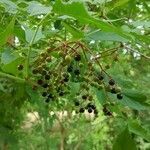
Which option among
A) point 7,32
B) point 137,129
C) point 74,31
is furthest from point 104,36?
point 137,129

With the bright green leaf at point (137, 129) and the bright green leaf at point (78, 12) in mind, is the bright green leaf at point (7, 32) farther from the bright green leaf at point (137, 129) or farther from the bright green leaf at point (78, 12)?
the bright green leaf at point (137, 129)

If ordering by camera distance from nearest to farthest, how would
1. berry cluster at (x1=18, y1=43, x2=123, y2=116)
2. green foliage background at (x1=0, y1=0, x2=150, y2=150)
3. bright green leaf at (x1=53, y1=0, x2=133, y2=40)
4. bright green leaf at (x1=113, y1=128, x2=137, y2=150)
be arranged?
bright green leaf at (x1=53, y1=0, x2=133, y2=40) → green foliage background at (x1=0, y1=0, x2=150, y2=150) → berry cluster at (x1=18, y1=43, x2=123, y2=116) → bright green leaf at (x1=113, y1=128, x2=137, y2=150)

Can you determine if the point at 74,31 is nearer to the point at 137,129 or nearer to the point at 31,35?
the point at 31,35

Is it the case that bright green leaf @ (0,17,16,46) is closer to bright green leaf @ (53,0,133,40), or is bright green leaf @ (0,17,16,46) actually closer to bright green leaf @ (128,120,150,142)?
bright green leaf @ (53,0,133,40)

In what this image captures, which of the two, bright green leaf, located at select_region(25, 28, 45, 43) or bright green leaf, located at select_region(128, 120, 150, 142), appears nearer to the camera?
bright green leaf, located at select_region(25, 28, 45, 43)

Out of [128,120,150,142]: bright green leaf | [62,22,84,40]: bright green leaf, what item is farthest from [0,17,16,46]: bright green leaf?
[128,120,150,142]: bright green leaf

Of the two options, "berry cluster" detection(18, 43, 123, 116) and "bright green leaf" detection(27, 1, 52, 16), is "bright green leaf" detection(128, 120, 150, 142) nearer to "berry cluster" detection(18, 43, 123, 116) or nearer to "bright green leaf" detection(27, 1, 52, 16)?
"berry cluster" detection(18, 43, 123, 116)

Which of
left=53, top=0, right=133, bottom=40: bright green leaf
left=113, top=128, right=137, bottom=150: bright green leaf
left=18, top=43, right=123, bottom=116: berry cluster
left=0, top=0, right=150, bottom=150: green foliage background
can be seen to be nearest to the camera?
left=53, top=0, right=133, bottom=40: bright green leaf

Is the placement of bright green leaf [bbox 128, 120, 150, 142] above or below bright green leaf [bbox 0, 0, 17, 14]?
below

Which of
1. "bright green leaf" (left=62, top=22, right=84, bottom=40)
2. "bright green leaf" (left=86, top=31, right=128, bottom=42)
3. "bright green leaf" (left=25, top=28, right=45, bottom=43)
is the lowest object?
"bright green leaf" (left=25, top=28, right=45, bottom=43)

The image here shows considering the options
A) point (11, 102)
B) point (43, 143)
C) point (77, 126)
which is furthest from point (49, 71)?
point (77, 126)

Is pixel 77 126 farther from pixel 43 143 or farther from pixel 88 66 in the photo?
pixel 88 66

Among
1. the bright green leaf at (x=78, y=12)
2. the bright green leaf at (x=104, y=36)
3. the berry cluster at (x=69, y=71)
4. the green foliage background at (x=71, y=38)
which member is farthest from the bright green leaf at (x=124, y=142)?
the bright green leaf at (x=78, y=12)
